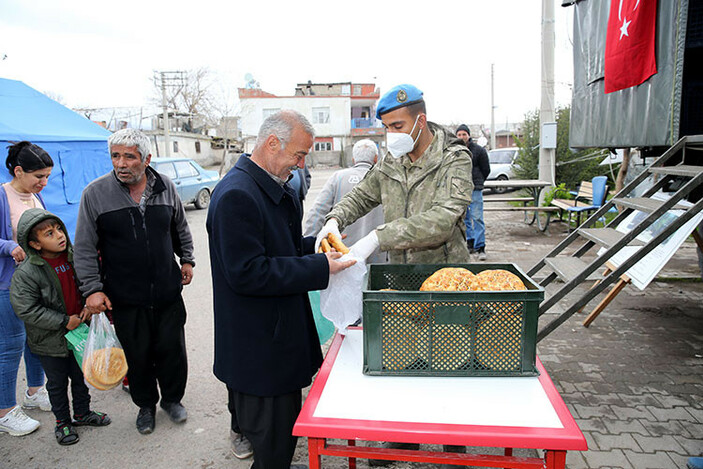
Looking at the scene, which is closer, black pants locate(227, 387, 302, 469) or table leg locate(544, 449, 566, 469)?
table leg locate(544, 449, 566, 469)

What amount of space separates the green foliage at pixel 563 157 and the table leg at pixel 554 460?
12.2 meters

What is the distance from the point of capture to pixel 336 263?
2.09 metres

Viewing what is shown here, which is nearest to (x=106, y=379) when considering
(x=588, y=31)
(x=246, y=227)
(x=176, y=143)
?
(x=246, y=227)

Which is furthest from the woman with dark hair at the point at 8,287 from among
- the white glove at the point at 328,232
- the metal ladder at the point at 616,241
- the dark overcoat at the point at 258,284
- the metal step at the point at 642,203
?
the metal step at the point at 642,203

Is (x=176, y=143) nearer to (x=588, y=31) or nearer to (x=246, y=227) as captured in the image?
(x=588, y=31)

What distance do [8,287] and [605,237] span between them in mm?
4070

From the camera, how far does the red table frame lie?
140cm

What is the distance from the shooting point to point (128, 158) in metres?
3.03

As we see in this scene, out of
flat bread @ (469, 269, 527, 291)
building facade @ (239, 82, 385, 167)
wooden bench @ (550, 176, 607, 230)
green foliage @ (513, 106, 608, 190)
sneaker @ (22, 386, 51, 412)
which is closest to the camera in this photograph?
flat bread @ (469, 269, 527, 291)

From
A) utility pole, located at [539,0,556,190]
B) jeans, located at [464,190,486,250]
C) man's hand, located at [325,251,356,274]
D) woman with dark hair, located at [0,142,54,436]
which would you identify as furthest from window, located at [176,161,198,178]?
man's hand, located at [325,251,356,274]

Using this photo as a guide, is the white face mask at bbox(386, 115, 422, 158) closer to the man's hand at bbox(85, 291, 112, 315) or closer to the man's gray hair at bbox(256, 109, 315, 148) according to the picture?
the man's gray hair at bbox(256, 109, 315, 148)

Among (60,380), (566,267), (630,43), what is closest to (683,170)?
(566,267)

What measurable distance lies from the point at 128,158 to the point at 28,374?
75.7 inches

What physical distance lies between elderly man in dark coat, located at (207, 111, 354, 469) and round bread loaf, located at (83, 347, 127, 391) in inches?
47.4
